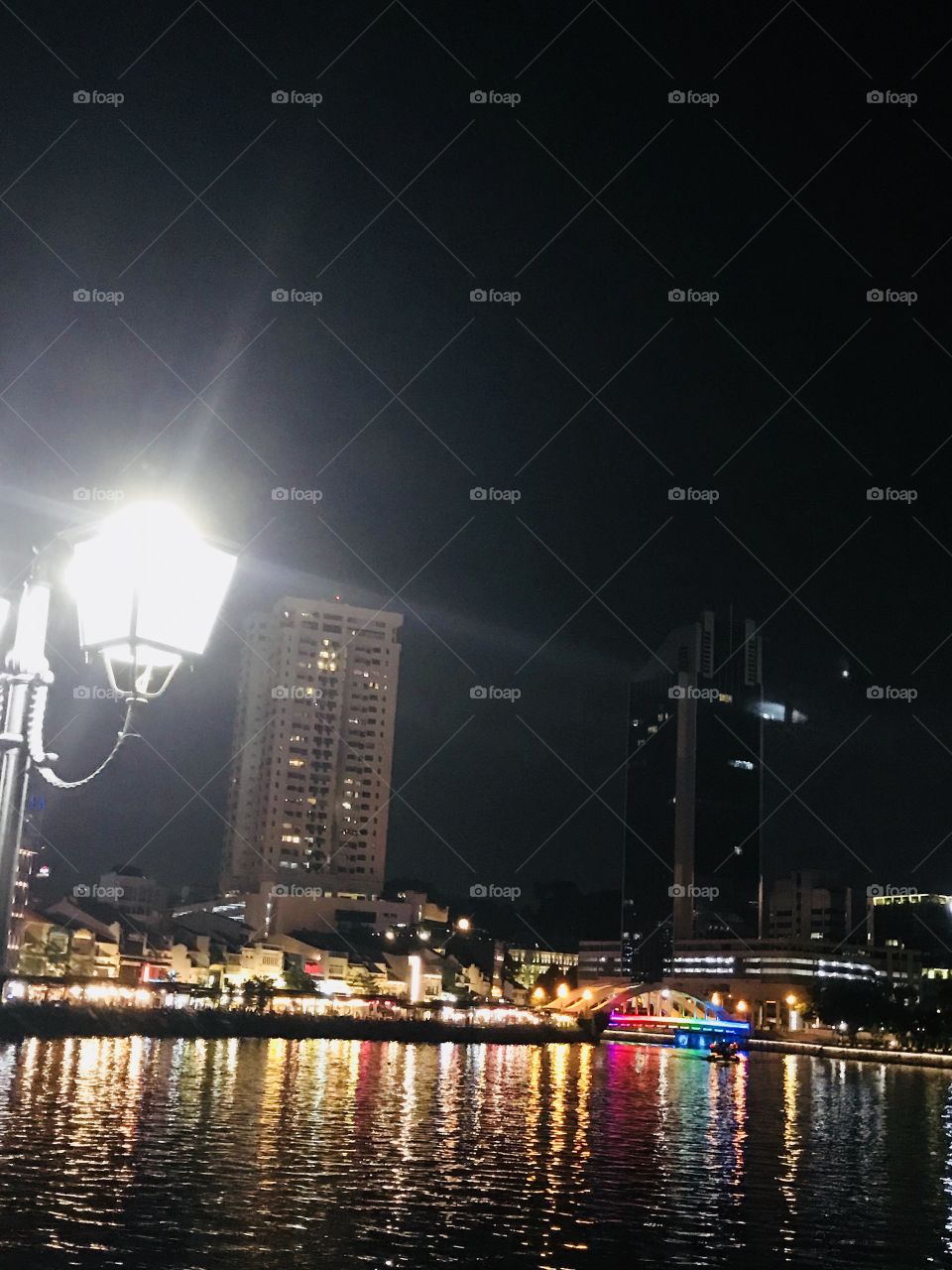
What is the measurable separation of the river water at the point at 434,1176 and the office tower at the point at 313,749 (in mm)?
107372

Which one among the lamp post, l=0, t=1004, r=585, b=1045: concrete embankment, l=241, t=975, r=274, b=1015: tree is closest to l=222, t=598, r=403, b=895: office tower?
l=241, t=975, r=274, b=1015: tree

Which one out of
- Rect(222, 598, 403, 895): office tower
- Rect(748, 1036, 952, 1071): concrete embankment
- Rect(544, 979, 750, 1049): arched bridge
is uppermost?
Rect(222, 598, 403, 895): office tower

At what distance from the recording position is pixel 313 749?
159 metres

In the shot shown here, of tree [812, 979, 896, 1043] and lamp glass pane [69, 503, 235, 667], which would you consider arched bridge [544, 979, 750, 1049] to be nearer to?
tree [812, 979, 896, 1043]

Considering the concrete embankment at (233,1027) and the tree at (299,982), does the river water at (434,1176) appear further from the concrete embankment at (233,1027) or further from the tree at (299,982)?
the tree at (299,982)

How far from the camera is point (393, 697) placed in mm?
165500

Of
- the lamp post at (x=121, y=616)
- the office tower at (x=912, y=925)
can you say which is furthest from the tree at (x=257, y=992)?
the office tower at (x=912, y=925)

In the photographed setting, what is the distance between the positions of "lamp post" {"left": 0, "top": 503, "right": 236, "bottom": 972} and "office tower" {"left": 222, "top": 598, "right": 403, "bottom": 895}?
14441cm

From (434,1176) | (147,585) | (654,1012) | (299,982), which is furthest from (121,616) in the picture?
(654,1012)

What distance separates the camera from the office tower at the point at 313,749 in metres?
154

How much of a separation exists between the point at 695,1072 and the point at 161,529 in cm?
7375

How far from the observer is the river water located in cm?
1656

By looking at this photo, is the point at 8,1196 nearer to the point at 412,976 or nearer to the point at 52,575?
the point at 52,575

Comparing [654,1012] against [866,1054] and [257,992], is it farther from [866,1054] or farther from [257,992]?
[257,992]
